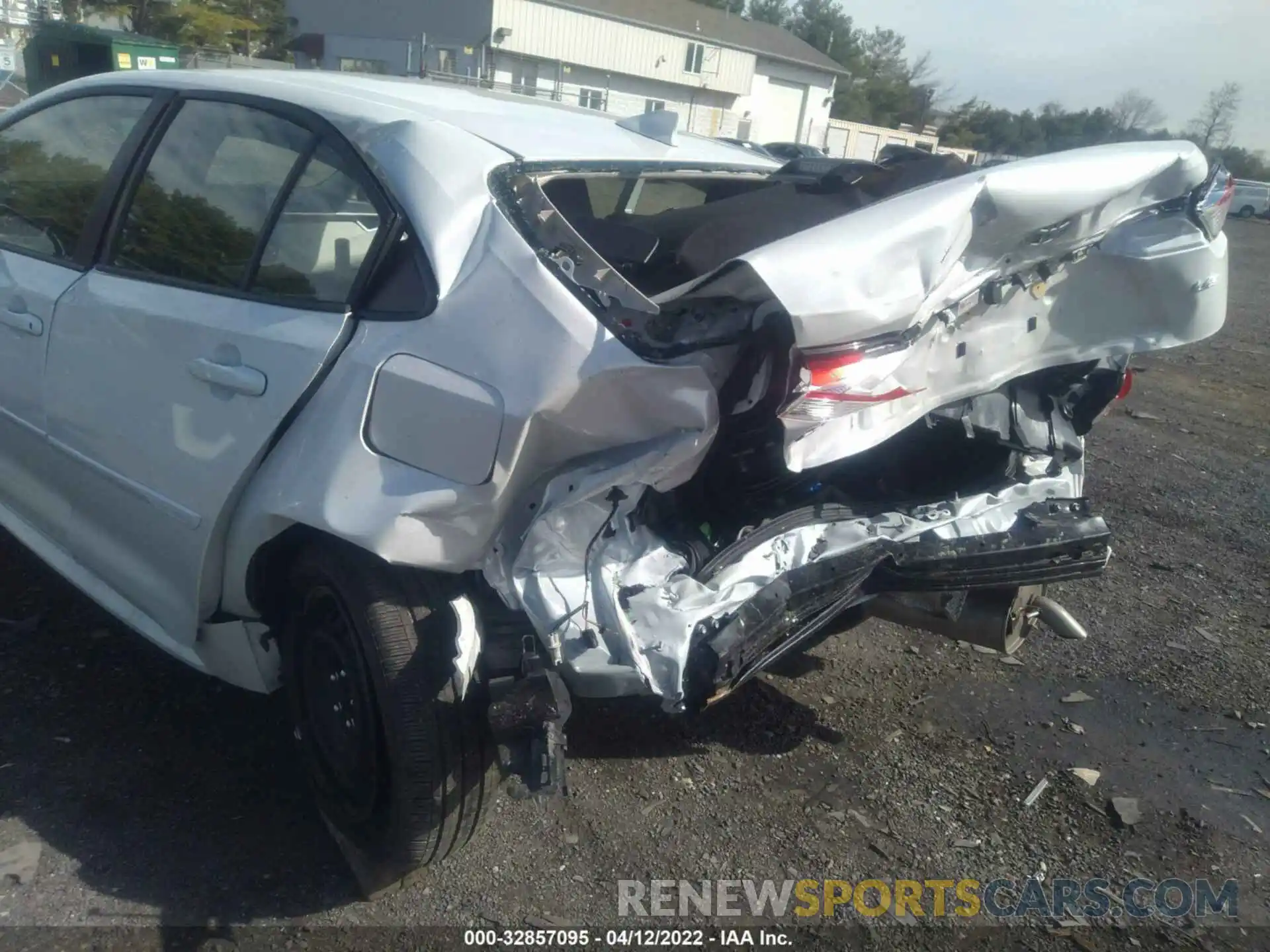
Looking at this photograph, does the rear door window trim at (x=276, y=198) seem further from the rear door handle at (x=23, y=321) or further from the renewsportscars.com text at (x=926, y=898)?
the renewsportscars.com text at (x=926, y=898)

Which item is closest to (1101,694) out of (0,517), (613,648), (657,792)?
(657,792)

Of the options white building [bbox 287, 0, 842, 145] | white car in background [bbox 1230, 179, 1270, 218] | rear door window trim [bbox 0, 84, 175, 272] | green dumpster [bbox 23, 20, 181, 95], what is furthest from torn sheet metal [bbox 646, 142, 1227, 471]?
white car in background [bbox 1230, 179, 1270, 218]

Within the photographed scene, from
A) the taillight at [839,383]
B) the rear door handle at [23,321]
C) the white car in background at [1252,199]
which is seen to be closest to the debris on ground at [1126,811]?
the taillight at [839,383]

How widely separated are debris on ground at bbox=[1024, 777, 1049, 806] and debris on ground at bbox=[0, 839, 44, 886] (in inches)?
105

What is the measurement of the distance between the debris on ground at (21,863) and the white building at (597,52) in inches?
1086

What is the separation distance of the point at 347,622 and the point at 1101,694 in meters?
2.62

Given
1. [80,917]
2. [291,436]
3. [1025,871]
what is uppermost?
[291,436]

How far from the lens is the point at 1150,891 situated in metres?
2.63

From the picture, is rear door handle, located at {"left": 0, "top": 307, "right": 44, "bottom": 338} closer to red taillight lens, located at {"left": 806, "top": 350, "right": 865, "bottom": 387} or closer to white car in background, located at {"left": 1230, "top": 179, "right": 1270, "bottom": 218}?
red taillight lens, located at {"left": 806, "top": 350, "right": 865, "bottom": 387}

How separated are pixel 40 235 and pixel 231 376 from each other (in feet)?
4.62

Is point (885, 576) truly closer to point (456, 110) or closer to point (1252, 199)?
point (456, 110)

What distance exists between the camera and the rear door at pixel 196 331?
2.44 m

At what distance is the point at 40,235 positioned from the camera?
3318mm

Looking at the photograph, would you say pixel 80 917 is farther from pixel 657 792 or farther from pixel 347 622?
pixel 657 792
